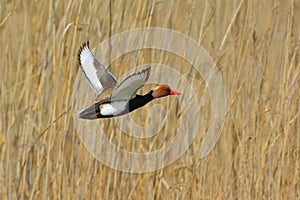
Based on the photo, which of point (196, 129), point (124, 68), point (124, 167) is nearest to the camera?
point (124, 68)

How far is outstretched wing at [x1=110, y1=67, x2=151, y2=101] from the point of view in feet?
2.14

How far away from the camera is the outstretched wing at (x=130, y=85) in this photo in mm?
652

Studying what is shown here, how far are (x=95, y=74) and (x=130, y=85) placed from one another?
0.63 ft

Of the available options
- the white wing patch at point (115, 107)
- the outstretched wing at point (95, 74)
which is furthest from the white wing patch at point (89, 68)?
the white wing patch at point (115, 107)

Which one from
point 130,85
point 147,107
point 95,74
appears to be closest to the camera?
point 130,85

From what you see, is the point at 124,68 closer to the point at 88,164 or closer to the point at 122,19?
the point at 122,19

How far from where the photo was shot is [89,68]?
87cm

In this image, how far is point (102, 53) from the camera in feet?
3.63

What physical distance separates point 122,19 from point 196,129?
360mm

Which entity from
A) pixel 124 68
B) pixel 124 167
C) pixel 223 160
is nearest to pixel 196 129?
pixel 223 160

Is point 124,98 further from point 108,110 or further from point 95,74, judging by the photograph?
point 95,74

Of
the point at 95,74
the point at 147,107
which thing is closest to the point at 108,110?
the point at 95,74

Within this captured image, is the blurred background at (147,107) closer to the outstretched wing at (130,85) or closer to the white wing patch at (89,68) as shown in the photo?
the white wing patch at (89,68)

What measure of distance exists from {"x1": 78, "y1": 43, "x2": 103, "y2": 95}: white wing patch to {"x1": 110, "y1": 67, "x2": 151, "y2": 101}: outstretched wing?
0.10 metres
